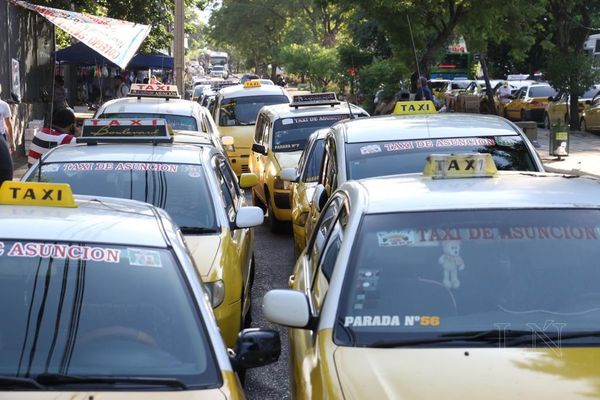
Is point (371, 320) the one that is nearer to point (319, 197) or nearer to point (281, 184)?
point (319, 197)

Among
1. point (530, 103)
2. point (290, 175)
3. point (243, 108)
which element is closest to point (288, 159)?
point (290, 175)

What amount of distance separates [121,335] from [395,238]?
1323mm

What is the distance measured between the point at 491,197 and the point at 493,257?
372 mm

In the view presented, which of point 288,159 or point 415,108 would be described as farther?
point 288,159

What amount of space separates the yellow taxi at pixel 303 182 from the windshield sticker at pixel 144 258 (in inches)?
231

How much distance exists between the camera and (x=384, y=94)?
101 feet

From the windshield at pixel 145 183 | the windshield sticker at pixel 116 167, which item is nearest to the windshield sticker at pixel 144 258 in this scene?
the windshield at pixel 145 183

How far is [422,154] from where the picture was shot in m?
8.18

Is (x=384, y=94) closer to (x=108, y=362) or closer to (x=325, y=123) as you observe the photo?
(x=325, y=123)

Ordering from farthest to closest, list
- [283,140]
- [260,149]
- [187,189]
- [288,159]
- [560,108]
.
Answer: [560,108]
[283,140]
[260,149]
[288,159]
[187,189]

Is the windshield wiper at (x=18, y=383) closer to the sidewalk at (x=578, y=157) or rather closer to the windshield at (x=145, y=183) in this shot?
the windshield at (x=145, y=183)

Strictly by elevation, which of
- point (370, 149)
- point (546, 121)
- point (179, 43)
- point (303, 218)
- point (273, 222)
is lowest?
point (546, 121)

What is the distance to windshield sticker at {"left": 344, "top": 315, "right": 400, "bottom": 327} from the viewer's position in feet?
13.8

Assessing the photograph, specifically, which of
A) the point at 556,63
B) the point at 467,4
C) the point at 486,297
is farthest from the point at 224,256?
the point at 556,63
